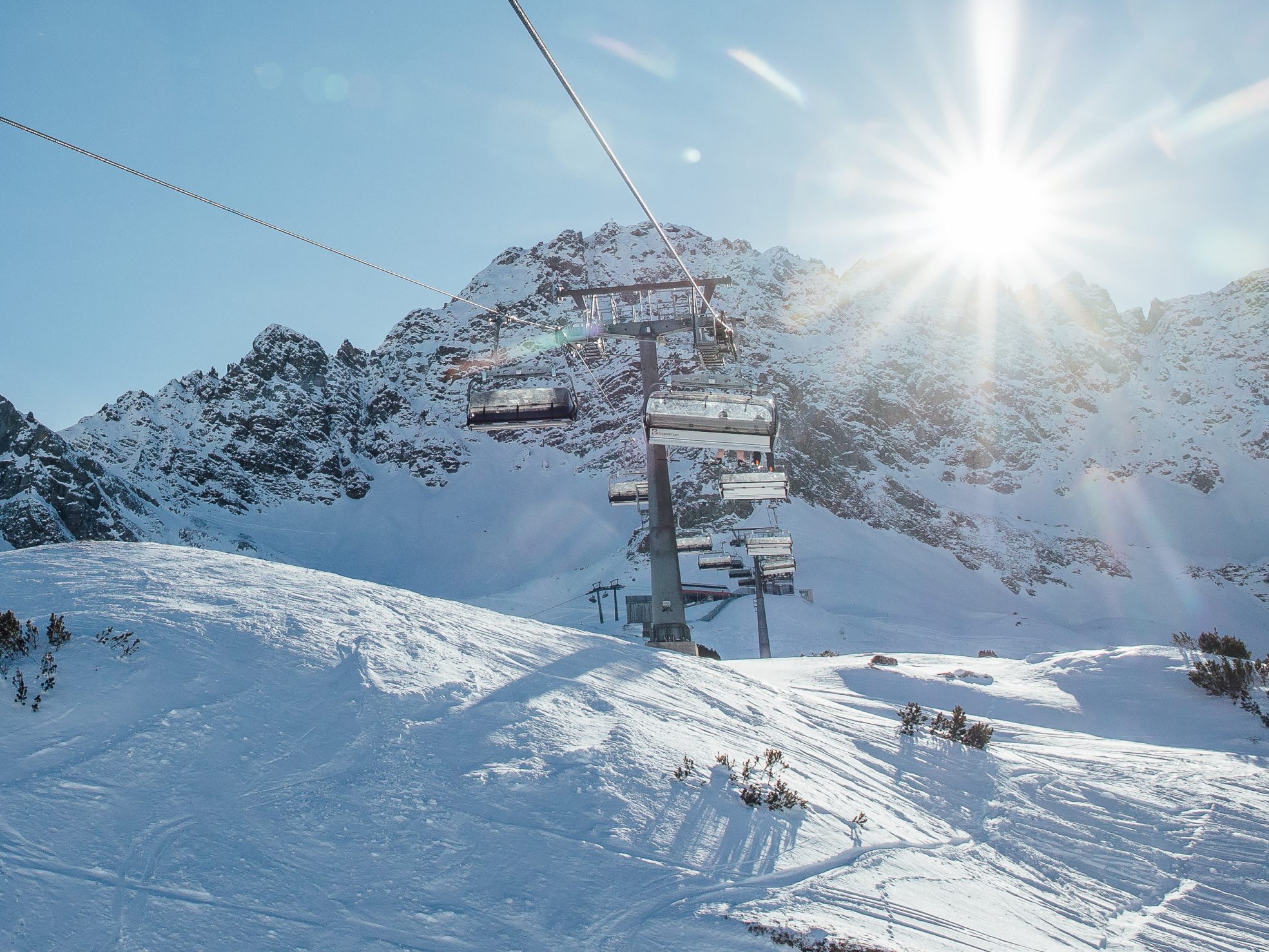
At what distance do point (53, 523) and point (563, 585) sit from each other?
57961 mm

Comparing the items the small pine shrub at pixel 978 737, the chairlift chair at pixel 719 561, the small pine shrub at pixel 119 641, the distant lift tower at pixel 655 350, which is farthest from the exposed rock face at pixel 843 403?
the small pine shrub at pixel 119 641

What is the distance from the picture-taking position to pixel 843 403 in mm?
97000

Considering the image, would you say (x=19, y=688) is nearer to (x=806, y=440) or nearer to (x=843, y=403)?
(x=806, y=440)

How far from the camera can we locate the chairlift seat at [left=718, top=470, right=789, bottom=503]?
51.1 feet


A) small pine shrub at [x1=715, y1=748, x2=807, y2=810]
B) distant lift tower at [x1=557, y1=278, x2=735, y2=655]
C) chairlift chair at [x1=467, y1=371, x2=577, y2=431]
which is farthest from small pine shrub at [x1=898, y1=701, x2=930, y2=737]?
chairlift chair at [x1=467, y1=371, x2=577, y2=431]

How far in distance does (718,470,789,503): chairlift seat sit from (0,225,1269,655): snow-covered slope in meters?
40.5

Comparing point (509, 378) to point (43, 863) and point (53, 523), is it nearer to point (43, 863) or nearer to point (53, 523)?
point (43, 863)

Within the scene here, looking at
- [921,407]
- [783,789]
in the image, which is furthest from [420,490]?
[783,789]

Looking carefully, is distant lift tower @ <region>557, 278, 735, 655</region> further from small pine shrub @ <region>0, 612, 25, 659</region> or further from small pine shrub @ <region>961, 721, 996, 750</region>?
small pine shrub @ <region>0, 612, 25, 659</region>

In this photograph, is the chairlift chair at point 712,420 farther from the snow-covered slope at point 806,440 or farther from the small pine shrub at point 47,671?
the snow-covered slope at point 806,440

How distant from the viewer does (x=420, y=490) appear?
333 ft

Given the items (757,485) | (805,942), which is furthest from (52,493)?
(805,942)

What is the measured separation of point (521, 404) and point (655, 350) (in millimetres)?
5299

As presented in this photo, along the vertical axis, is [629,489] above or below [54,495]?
below
